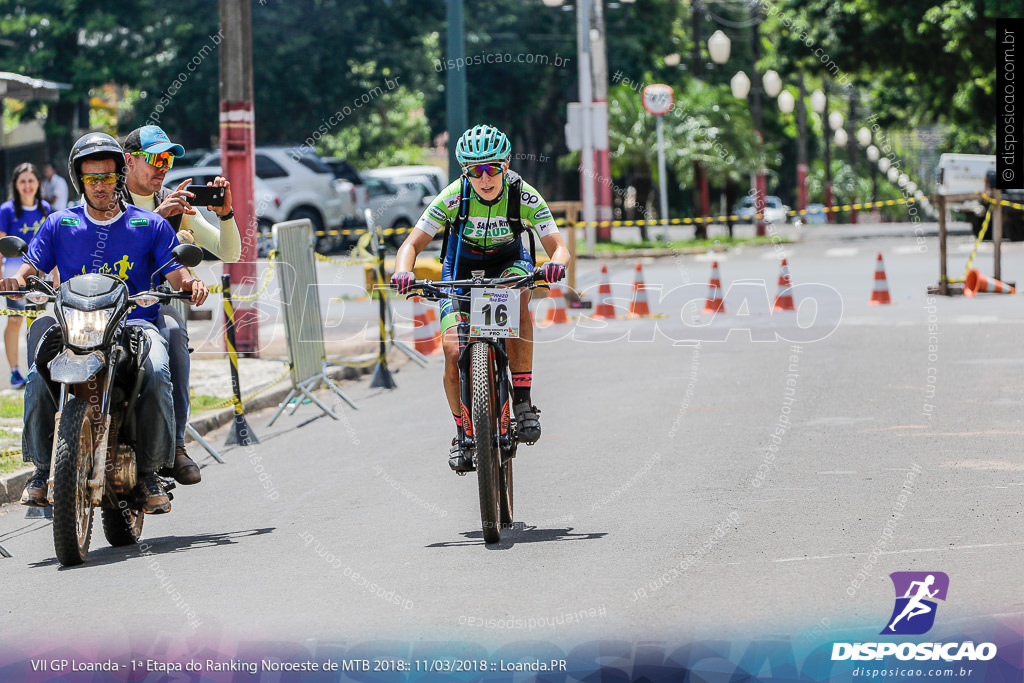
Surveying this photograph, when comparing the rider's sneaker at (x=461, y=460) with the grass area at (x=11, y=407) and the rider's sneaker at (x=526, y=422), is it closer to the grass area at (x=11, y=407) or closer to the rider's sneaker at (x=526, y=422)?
the rider's sneaker at (x=526, y=422)

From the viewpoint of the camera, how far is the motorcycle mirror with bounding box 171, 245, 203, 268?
6.95 meters

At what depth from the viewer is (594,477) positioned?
28.1ft

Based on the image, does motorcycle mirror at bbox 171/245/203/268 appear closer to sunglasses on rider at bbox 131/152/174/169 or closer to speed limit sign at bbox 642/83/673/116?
sunglasses on rider at bbox 131/152/174/169

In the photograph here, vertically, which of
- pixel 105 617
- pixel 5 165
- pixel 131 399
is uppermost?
pixel 5 165

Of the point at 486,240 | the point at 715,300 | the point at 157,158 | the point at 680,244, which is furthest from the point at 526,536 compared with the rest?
the point at 680,244

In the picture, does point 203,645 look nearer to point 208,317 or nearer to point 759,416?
point 759,416

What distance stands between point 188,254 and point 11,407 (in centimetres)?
555

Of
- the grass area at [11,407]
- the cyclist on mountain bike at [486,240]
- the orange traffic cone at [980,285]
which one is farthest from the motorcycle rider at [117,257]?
the orange traffic cone at [980,285]

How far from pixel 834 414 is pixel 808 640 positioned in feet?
18.3

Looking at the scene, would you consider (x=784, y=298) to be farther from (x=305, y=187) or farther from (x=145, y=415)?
(x=305, y=187)

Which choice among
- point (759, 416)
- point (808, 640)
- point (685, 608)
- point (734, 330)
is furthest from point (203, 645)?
point (734, 330)

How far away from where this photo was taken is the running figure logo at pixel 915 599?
17.1 feet

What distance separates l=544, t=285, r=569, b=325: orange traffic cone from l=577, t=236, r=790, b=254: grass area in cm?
1167

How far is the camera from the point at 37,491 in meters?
6.91
